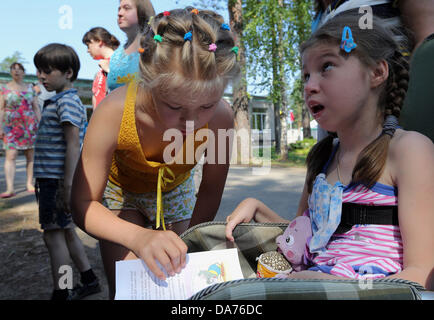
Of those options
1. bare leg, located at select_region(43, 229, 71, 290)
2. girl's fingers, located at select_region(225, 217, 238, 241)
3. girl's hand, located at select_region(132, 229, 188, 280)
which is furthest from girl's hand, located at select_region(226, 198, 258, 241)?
bare leg, located at select_region(43, 229, 71, 290)

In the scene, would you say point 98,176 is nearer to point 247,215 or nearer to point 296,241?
point 247,215

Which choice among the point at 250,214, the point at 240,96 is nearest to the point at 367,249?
the point at 250,214

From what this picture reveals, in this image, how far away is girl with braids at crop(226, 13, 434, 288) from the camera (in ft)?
3.23

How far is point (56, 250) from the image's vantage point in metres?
2.28

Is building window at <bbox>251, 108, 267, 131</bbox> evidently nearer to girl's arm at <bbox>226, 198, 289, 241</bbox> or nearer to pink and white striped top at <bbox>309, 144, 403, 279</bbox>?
girl's arm at <bbox>226, 198, 289, 241</bbox>

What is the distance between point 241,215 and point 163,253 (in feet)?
1.19

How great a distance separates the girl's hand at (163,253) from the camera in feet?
3.34

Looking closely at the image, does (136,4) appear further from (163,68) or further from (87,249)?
(87,249)

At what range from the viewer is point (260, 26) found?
10086 mm

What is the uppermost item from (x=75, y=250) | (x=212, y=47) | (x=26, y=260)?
(x=212, y=47)

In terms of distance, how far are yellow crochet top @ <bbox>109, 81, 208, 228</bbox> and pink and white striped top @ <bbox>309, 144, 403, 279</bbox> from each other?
2.28ft
